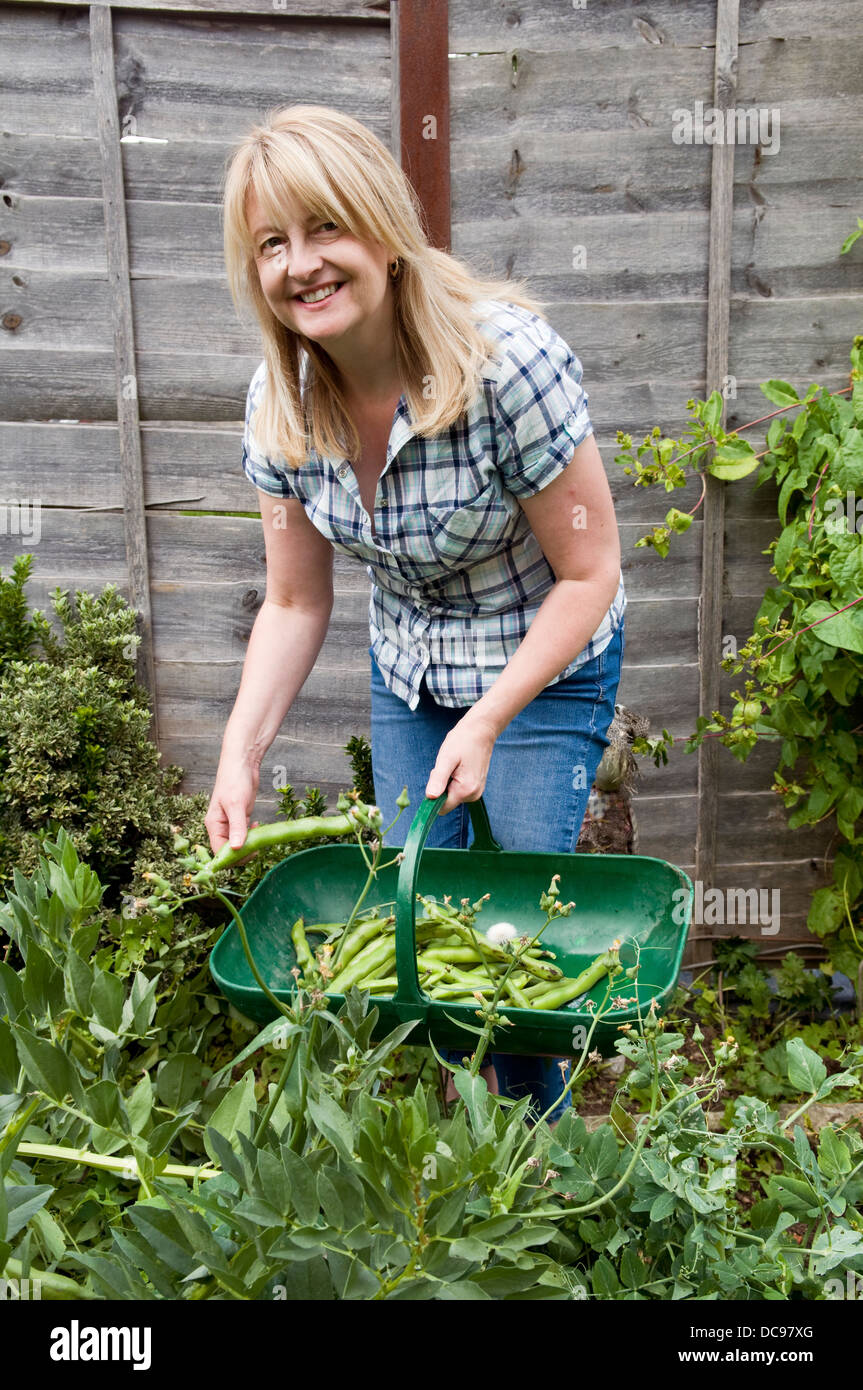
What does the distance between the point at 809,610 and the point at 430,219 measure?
1.48m

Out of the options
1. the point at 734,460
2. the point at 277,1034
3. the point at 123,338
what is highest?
the point at 123,338

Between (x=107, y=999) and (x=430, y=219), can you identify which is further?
(x=430, y=219)

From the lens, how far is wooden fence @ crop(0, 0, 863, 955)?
2.92m

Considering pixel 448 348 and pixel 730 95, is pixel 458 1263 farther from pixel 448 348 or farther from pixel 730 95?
pixel 730 95

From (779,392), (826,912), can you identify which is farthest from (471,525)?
(826,912)

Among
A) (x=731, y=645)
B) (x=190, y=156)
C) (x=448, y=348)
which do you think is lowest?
(x=731, y=645)

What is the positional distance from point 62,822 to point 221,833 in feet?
4.06

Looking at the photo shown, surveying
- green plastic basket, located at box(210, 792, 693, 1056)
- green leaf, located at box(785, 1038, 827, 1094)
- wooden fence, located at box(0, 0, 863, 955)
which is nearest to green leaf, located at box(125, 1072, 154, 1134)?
green plastic basket, located at box(210, 792, 693, 1056)

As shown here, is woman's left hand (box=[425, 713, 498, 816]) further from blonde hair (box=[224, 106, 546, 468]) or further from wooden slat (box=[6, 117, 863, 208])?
wooden slat (box=[6, 117, 863, 208])

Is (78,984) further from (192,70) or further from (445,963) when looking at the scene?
(192,70)

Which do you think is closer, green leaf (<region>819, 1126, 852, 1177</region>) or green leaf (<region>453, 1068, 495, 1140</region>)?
green leaf (<region>453, 1068, 495, 1140</region>)

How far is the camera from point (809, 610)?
9.11 feet
